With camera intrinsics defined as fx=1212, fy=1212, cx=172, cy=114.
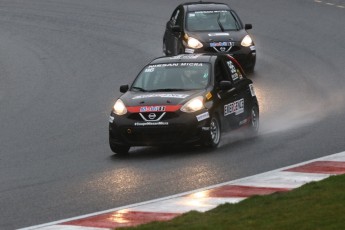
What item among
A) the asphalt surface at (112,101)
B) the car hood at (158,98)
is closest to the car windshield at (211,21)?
the asphalt surface at (112,101)

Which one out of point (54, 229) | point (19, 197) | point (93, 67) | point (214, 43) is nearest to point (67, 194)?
point (19, 197)

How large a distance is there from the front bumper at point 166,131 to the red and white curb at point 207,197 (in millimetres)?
2205

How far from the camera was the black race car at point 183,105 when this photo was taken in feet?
60.2

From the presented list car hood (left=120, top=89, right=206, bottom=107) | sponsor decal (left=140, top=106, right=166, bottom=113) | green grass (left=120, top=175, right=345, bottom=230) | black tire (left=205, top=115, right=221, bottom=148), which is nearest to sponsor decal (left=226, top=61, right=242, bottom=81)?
car hood (left=120, top=89, right=206, bottom=107)

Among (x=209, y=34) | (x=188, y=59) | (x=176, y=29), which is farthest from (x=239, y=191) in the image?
(x=176, y=29)

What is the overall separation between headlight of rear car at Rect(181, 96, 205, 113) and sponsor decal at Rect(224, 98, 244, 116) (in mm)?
858

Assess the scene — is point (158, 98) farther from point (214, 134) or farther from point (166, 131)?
point (214, 134)

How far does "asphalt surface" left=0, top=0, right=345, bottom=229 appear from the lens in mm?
15727

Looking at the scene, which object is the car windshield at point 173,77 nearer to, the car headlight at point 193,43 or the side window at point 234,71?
the side window at point 234,71

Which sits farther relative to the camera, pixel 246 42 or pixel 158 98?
pixel 246 42

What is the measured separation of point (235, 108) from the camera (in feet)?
65.3

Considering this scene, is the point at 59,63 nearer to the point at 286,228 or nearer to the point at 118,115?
the point at 118,115

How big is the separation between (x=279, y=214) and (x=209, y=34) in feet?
53.3

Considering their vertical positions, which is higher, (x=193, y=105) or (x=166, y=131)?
(x=193, y=105)
